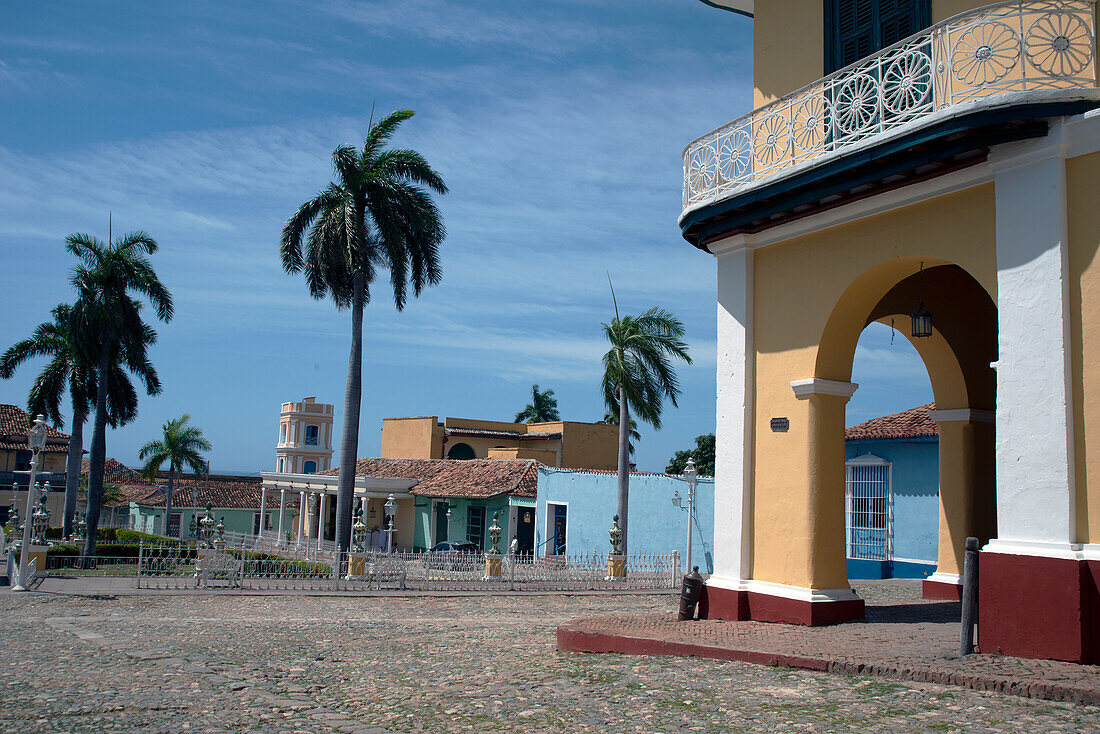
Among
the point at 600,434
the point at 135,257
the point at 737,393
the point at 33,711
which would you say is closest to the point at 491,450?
the point at 600,434

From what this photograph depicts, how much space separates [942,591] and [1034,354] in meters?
5.32

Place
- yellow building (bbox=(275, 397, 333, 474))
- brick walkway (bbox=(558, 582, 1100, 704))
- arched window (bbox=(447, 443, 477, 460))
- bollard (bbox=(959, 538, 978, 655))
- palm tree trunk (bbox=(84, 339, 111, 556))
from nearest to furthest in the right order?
brick walkway (bbox=(558, 582, 1100, 704)) → bollard (bbox=(959, 538, 978, 655)) → palm tree trunk (bbox=(84, 339, 111, 556)) → arched window (bbox=(447, 443, 477, 460)) → yellow building (bbox=(275, 397, 333, 474))

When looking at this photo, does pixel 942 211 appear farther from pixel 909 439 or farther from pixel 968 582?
pixel 909 439

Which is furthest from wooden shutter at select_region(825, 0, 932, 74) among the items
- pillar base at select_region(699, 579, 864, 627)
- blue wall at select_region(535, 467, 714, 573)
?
blue wall at select_region(535, 467, 714, 573)

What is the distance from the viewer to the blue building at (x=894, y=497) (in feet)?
61.3

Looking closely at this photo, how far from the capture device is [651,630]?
8805 millimetres

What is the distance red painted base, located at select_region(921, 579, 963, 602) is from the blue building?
7.42m

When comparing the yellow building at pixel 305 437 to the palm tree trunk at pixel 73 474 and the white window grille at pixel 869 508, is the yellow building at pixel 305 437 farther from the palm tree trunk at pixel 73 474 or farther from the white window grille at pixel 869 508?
the white window grille at pixel 869 508

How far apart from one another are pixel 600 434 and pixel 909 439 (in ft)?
90.2

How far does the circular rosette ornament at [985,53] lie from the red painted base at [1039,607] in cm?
409

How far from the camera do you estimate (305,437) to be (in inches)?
2562

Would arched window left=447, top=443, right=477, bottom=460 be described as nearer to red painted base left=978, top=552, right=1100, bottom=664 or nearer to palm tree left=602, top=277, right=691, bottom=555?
palm tree left=602, top=277, right=691, bottom=555

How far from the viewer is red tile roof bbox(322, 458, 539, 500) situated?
114 ft

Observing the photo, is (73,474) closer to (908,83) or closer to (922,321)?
(922,321)
